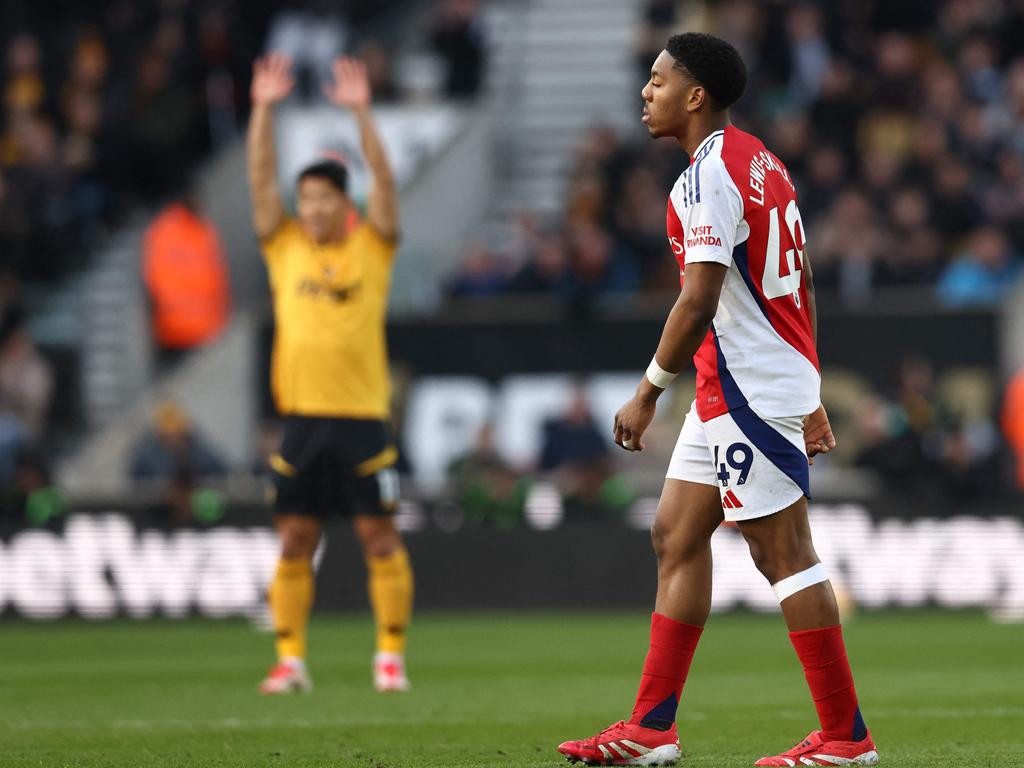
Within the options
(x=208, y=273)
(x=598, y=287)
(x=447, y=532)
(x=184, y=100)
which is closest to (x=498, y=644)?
(x=447, y=532)

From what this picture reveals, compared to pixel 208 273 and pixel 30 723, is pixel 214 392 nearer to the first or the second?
pixel 208 273

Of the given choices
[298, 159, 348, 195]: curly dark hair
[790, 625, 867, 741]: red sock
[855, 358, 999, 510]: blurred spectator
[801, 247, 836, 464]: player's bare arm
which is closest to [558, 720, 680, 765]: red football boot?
[790, 625, 867, 741]: red sock

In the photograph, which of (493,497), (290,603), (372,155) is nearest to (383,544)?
(290,603)

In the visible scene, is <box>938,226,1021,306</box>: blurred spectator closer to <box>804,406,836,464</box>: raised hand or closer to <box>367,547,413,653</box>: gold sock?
<box>367,547,413,653</box>: gold sock

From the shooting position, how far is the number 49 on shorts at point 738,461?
252 inches

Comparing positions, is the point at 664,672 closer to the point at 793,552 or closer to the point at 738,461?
the point at 793,552

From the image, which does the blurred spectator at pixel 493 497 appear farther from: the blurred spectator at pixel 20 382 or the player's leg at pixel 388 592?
the player's leg at pixel 388 592

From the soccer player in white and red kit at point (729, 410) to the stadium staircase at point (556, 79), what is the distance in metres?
17.7

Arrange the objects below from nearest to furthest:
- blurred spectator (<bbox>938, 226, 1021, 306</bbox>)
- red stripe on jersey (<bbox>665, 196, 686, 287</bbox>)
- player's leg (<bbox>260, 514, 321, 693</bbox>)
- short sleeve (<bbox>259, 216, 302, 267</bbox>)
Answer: red stripe on jersey (<bbox>665, 196, 686, 287</bbox>) < player's leg (<bbox>260, 514, 321, 693</bbox>) < short sleeve (<bbox>259, 216, 302, 267</bbox>) < blurred spectator (<bbox>938, 226, 1021, 306</bbox>)

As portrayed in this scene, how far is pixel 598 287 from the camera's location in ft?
66.5

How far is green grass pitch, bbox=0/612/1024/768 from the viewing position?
7.26 metres

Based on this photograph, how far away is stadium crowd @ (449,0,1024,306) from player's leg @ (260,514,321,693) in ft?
33.3

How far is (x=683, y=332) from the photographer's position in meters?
6.30

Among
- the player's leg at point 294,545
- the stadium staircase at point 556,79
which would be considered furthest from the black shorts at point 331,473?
the stadium staircase at point 556,79
